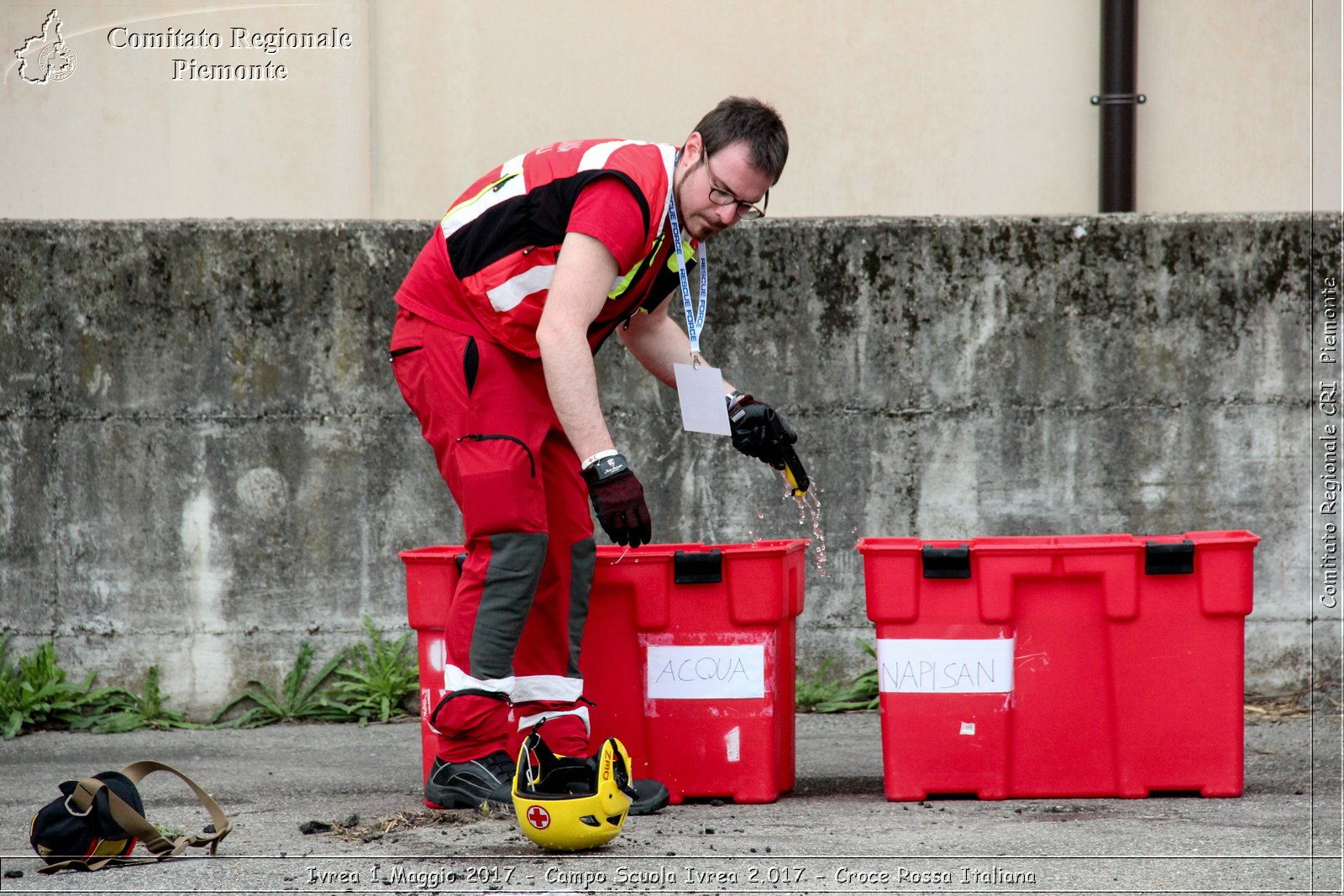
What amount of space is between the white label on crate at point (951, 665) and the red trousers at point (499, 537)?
2.82 ft

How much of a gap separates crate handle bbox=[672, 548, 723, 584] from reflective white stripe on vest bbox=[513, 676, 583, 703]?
1.39ft

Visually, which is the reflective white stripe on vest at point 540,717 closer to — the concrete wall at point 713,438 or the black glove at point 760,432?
the black glove at point 760,432

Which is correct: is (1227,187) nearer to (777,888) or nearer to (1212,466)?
(1212,466)

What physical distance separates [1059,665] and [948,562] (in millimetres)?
413

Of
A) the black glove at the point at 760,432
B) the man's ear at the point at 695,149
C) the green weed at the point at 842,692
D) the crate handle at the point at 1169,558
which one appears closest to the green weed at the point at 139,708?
the green weed at the point at 842,692

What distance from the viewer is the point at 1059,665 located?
3496 millimetres

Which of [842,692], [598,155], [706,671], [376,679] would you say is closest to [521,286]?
[598,155]

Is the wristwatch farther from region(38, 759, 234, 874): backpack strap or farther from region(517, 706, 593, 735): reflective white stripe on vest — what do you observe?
region(38, 759, 234, 874): backpack strap

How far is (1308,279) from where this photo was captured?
4.83 m

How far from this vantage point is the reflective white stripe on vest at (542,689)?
3373mm

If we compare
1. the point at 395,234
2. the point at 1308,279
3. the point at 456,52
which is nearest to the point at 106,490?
the point at 395,234

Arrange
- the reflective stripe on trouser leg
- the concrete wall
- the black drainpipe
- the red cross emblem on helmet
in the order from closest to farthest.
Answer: the red cross emblem on helmet → the reflective stripe on trouser leg → the concrete wall → the black drainpipe

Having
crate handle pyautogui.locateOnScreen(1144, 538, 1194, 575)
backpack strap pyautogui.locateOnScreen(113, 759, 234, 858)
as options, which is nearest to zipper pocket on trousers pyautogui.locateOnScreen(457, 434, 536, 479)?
backpack strap pyautogui.locateOnScreen(113, 759, 234, 858)

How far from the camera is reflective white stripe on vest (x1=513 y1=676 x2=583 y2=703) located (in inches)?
133
